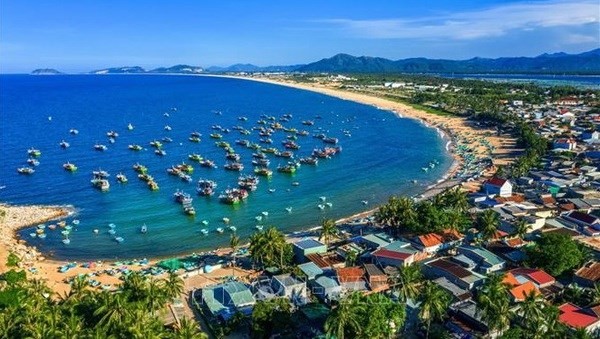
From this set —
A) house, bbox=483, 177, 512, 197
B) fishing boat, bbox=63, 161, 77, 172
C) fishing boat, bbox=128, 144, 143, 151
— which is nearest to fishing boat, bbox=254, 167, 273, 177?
fishing boat, bbox=63, 161, 77, 172

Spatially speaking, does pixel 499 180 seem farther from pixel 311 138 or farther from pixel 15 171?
pixel 15 171

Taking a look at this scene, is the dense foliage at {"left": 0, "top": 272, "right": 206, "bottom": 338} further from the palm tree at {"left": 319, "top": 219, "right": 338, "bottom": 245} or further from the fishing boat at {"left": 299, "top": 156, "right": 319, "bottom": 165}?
the fishing boat at {"left": 299, "top": 156, "right": 319, "bottom": 165}

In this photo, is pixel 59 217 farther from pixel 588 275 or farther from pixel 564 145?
pixel 564 145

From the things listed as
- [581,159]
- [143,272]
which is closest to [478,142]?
[581,159]

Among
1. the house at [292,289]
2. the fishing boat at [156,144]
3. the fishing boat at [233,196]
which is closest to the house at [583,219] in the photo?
the house at [292,289]

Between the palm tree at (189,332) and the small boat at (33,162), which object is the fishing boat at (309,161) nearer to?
the small boat at (33,162)

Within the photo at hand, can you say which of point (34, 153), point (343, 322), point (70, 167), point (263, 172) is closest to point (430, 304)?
point (343, 322)
